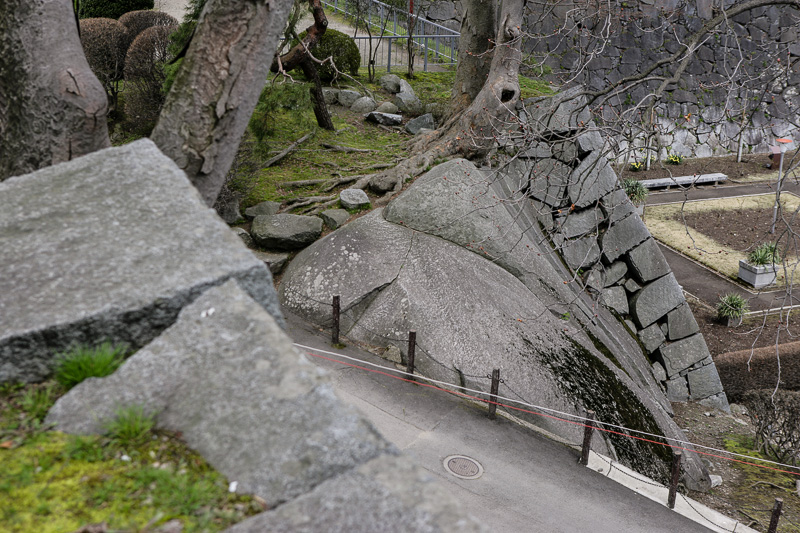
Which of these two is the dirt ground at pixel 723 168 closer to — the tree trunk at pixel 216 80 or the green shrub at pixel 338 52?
the green shrub at pixel 338 52

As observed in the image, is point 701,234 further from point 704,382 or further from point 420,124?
point 420,124

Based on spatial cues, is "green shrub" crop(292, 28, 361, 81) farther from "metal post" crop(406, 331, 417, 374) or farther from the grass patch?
"metal post" crop(406, 331, 417, 374)

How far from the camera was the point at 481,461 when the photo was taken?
5828 mm

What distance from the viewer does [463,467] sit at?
569 centimetres

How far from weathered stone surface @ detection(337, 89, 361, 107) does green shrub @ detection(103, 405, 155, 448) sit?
41.8 feet

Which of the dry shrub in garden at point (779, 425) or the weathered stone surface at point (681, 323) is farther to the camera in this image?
the weathered stone surface at point (681, 323)

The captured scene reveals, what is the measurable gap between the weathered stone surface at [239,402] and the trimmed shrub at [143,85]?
27.4ft

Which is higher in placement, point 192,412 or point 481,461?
point 192,412

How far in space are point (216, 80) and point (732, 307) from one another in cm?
1236

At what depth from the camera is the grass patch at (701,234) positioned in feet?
51.2

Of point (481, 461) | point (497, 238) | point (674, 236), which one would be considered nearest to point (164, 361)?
point (481, 461)

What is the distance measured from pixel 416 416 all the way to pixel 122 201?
4.60 m

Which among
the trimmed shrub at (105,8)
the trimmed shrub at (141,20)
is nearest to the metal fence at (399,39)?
the trimmed shrub at (105,8)

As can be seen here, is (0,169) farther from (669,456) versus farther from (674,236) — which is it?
(674,236)
